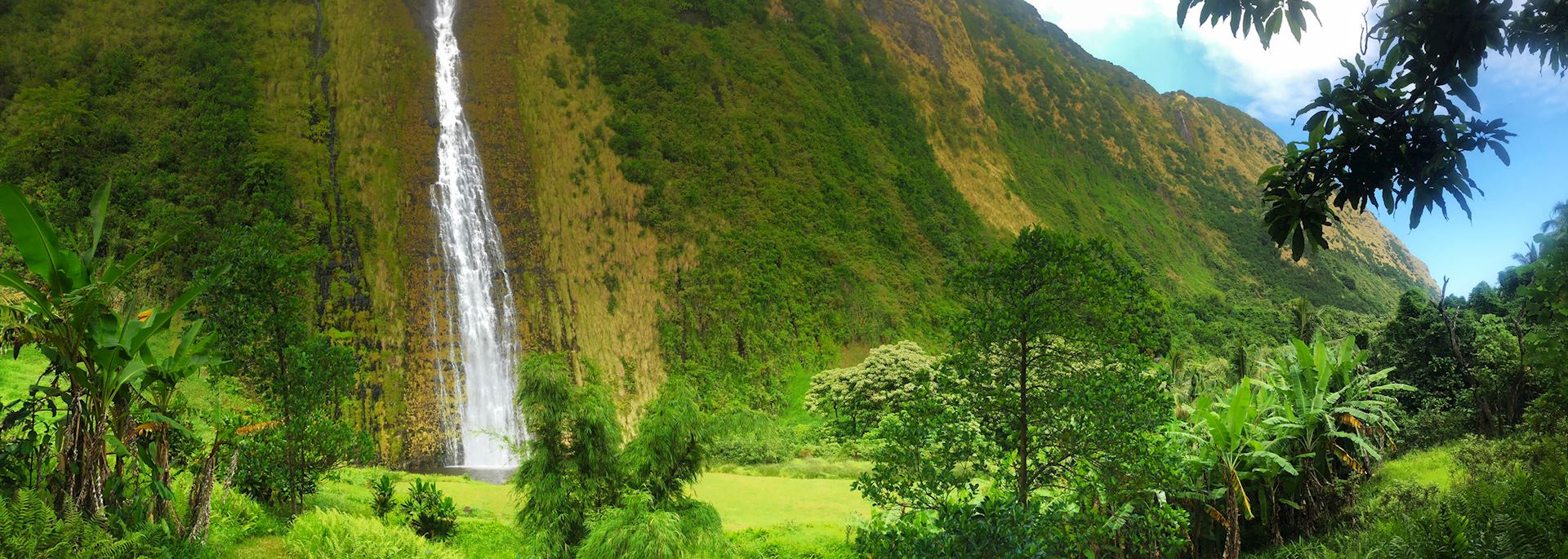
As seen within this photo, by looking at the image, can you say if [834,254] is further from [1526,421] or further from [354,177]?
[1526,421]

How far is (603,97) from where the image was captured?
35.8 m

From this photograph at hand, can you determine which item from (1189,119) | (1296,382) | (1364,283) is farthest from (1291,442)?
(1189,119)

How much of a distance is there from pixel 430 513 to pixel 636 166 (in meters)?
24.7

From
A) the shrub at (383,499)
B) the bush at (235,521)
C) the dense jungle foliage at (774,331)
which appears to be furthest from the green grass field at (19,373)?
the bush at (235,521)

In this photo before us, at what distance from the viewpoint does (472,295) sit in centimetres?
2777

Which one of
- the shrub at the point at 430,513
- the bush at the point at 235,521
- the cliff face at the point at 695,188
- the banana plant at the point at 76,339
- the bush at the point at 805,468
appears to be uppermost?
the cliff face at the point at 695,188

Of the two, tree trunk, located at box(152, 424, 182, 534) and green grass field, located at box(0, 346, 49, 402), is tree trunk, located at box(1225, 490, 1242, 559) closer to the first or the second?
tree trunk, located at box(152, 424, 182, 534)

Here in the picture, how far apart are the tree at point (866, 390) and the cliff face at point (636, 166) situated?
4150mm

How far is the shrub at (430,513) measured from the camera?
10.5 m

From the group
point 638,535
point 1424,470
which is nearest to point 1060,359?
point 638,535

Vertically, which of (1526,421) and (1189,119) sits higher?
(1189,119)

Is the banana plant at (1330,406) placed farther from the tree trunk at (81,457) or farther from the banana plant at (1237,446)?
the tree trunk at (81,457)

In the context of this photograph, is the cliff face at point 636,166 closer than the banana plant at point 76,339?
No

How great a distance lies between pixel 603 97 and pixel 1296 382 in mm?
31769
